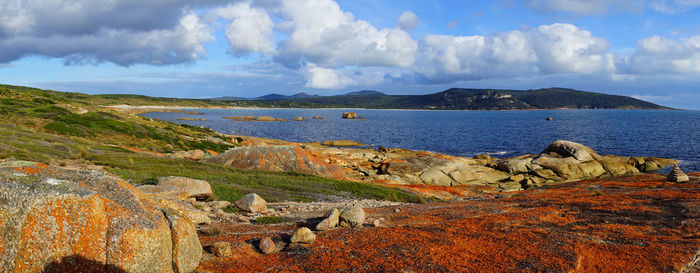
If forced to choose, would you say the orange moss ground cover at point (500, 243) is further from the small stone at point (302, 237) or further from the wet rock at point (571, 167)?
the wet rock at point (571, 167)

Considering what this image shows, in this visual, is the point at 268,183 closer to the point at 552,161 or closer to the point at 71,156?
the point at 71,156

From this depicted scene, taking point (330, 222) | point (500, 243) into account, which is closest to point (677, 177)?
point (500, 243)

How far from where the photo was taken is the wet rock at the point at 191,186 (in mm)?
19281

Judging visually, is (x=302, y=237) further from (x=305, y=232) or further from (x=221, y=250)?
(x=221, y=250)

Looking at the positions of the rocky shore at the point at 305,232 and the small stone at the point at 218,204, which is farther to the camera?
the small stone at the point at 218,204

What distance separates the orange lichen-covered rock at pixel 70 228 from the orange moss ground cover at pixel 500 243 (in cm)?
214

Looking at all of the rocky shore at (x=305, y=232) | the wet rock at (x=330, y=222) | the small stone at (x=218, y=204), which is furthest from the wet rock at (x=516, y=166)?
the small stone at (x=218, y=204)

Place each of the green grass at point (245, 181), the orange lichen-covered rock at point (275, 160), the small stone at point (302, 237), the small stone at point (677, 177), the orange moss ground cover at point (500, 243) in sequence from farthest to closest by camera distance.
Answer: the orange lichen-covered rock at point (275, 160), the small stone at point (677, 177), the green grass at point (245, 181), the small stone at point (302, 237), the orange moss ground cover at point (500, 243)

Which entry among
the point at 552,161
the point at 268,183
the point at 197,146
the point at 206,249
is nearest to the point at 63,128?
the point at 197,146

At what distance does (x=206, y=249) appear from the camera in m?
10.9

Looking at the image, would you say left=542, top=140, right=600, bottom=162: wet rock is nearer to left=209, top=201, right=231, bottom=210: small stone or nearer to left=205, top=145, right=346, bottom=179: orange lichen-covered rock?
left=205, top=145, right=346, bottom=179: orange lichen-covered rock

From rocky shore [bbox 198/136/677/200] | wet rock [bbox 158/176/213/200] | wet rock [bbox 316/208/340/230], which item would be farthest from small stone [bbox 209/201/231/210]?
rocky shore [bbox 198/136/677/200]

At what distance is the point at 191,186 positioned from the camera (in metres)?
19.6

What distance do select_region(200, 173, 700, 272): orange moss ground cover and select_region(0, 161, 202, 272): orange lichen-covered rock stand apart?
84.4 inches
